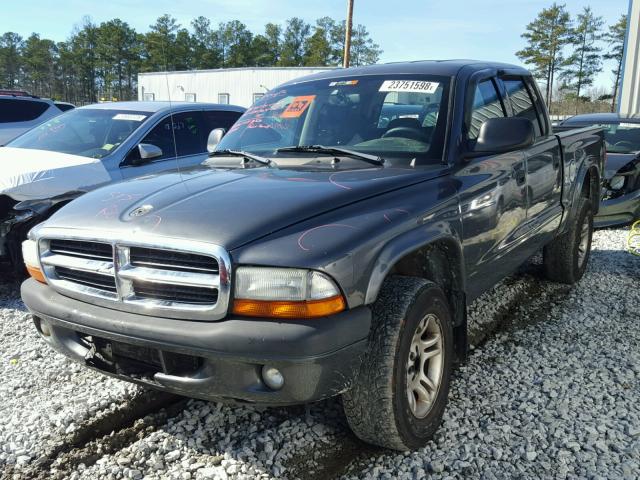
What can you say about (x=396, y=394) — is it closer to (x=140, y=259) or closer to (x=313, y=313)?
(x=313, y=313)

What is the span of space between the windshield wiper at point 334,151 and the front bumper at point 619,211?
5924mm

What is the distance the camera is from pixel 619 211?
7734 mm

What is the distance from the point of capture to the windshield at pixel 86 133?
216 inches

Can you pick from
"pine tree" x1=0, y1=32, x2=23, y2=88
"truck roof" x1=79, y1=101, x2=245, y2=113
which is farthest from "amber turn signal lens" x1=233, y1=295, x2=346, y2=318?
"pine tree" x1=0, y1=32, x2=23, y2=88

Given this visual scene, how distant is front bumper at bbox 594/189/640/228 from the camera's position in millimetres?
7711

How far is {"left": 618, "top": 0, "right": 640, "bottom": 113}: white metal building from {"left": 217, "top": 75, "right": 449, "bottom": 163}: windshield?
15.6m

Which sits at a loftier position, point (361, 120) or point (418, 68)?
point (418, 68)

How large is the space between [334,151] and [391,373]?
1.34m

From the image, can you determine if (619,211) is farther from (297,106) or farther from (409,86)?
(297,106)

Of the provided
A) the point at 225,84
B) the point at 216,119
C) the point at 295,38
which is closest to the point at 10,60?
the point at 295,38

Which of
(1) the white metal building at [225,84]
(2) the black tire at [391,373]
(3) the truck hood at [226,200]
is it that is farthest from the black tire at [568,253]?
(1) the white metal building at [225,84]

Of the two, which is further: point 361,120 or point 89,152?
point 89,152

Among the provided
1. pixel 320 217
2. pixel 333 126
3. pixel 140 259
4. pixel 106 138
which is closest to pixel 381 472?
pixel 320 217

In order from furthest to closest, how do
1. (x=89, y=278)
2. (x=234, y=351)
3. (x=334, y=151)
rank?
(x=334, y=151), (x=89, y=278), (x=234, y=351)
